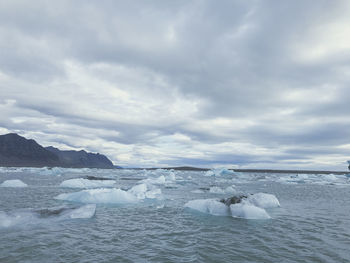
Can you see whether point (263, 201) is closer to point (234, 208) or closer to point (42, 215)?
point (234, 208)

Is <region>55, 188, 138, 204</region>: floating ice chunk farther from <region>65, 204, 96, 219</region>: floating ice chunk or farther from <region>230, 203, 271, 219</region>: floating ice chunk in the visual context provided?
<region>230, 203, 271, 219</region>: floating ice chunk

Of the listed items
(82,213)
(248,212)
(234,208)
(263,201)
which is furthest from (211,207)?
(82,213)

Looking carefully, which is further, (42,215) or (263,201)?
(263,201)

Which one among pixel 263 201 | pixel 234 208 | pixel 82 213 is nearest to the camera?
pixel 82 213

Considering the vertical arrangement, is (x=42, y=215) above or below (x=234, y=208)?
below

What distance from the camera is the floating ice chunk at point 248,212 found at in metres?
12.2

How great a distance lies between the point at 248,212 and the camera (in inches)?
487

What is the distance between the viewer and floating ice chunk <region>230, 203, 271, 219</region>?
40.1 feet

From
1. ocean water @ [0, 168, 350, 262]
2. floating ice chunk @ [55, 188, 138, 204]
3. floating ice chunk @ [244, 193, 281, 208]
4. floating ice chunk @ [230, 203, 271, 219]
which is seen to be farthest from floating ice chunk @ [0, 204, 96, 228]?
floating ice chunk @ [244, 193, 281, 208]

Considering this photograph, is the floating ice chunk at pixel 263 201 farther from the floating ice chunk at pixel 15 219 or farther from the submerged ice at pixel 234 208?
the floating ice chunk at pixel 15 219

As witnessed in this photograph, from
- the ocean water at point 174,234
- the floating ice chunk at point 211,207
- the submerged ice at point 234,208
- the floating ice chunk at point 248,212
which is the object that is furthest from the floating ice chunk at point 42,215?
the floating ice chunk at point 248,212

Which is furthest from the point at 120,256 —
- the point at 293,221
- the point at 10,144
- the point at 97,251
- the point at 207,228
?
the point at 10,144

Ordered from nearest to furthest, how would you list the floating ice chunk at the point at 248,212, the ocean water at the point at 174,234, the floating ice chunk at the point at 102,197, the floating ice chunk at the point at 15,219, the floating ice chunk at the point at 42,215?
1. the ocean water at the point at 174,234
2. the floating ice chunk at the point at 15,219
3. the floating ice chunk at the point at 42,215
4. the floating ice chunk at the point at 248,212
5. the floating ice chunk at the point at 102,197

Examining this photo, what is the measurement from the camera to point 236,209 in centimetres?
1276
